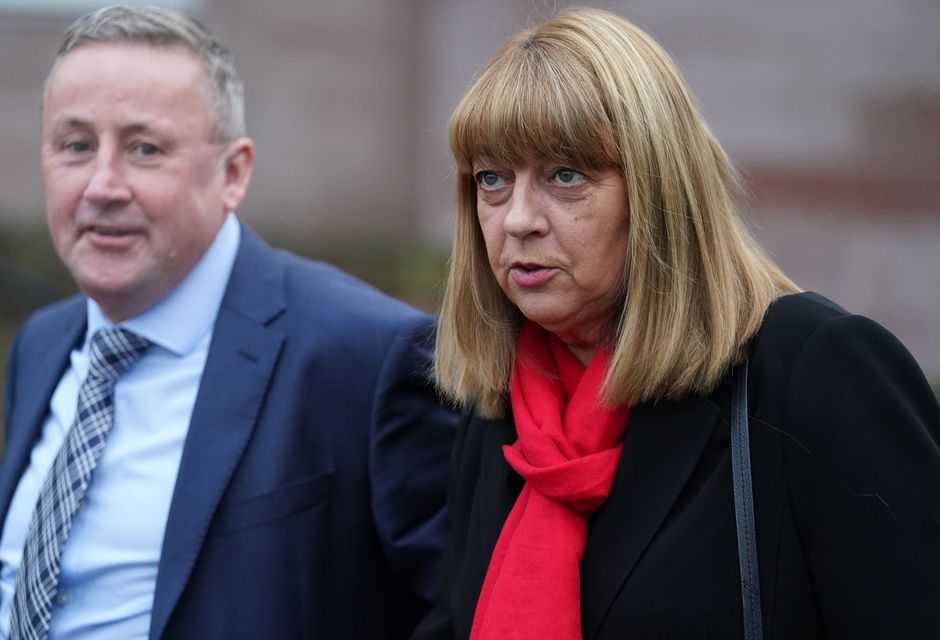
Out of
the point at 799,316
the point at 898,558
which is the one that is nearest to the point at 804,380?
the point at 799,316

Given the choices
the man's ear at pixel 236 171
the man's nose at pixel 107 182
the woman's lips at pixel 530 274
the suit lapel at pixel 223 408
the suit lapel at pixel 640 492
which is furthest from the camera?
the man's ear at pixel 236 171

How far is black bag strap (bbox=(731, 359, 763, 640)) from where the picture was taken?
1.88m

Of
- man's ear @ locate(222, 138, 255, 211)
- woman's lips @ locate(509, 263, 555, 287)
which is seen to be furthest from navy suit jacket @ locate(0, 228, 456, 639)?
woman's lips @ locate(509, 263, 555, 287)

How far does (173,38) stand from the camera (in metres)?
3.05

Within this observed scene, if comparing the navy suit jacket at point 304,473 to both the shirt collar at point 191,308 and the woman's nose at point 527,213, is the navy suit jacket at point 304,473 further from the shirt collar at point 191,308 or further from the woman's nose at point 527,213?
the woman's nose at point 527,213

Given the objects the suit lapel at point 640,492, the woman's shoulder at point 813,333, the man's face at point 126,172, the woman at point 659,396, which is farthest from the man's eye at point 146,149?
the woman's shoulder at point 813,333

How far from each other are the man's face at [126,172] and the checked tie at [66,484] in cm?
14

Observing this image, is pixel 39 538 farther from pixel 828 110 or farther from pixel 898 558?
pixel 828 110

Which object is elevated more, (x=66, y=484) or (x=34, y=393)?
(x=34, y=393)

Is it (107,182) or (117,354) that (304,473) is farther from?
(107,182)

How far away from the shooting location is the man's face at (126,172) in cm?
290

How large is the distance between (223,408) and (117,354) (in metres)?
0.37

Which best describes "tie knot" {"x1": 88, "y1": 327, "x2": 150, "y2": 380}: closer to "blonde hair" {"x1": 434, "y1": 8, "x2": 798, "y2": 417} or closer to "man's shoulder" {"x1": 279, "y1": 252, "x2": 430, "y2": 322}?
"man's shoulder" {"x1": 279, "y1": 252, "x2": 430, "y2": 322}

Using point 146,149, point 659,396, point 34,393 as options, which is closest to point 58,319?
point 34,393
